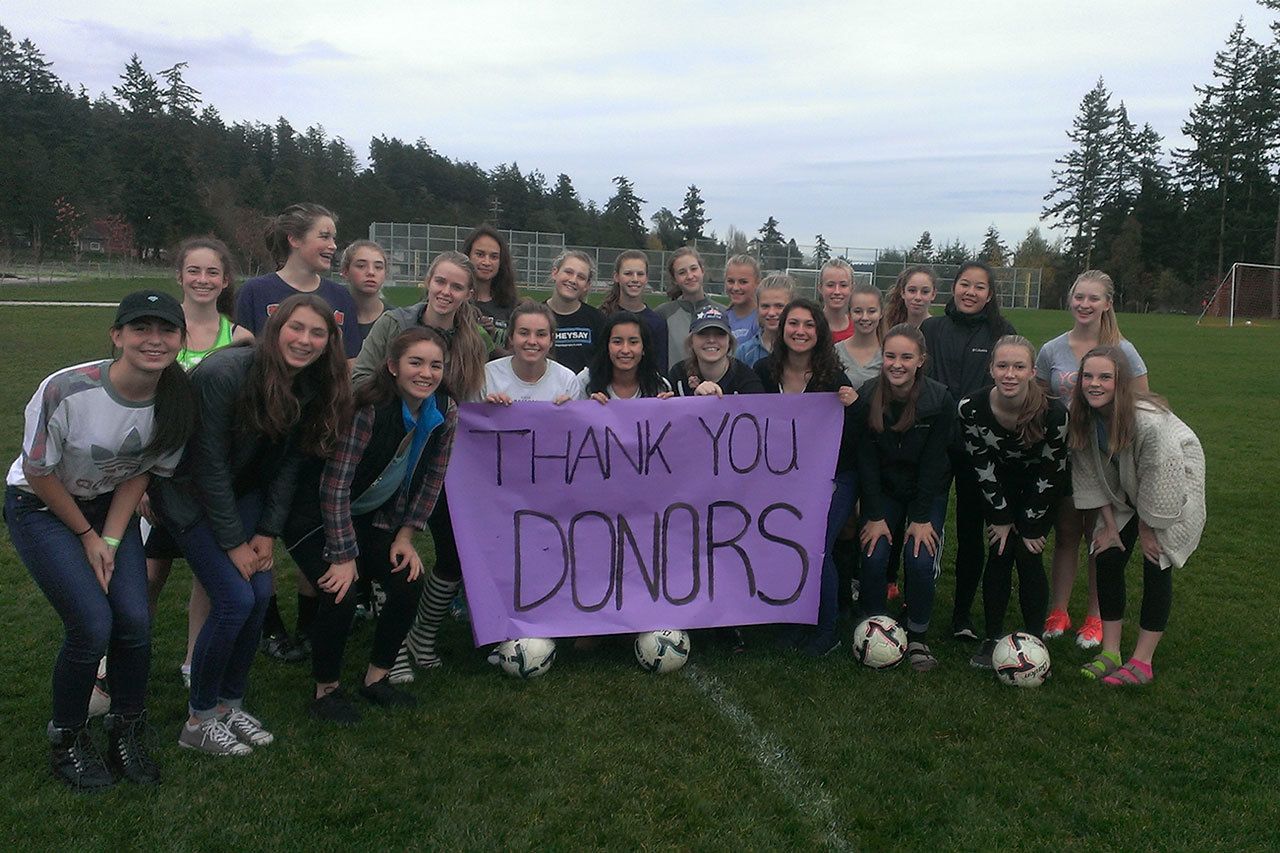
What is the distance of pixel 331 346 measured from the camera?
4121mm

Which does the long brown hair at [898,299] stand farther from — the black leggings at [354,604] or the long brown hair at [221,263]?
the long brown hair at [221,263]

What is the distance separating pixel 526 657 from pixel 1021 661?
271 cm

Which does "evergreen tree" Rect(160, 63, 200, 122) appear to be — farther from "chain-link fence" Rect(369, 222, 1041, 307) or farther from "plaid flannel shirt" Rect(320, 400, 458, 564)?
"plaid flannel shirt" Rect(320, 400, 458, 564)

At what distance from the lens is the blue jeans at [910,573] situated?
17.8ft

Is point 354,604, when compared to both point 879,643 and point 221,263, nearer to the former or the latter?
point 221,263

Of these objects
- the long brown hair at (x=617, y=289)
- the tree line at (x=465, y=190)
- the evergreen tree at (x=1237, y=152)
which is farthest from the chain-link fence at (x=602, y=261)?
the long brown hair at (x=617, y=289)

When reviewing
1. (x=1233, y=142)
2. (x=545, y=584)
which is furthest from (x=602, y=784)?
(x=1233, y=142)

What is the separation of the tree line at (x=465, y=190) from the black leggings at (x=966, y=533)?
157 ft

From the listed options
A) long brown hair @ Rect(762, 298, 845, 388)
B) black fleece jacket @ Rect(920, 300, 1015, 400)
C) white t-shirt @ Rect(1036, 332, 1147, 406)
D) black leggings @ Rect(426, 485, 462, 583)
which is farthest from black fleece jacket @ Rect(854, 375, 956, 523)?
black leggings @ Rect(426, 485, 462, 583)

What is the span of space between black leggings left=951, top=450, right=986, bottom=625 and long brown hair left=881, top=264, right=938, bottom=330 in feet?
3.88

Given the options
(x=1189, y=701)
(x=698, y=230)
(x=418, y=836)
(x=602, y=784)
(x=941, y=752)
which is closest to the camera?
(x=418, y=836)

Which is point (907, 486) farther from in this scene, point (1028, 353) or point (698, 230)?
point (698, 230)

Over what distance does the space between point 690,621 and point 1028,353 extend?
7.88 ft

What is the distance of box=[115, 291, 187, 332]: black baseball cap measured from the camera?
140 inches
